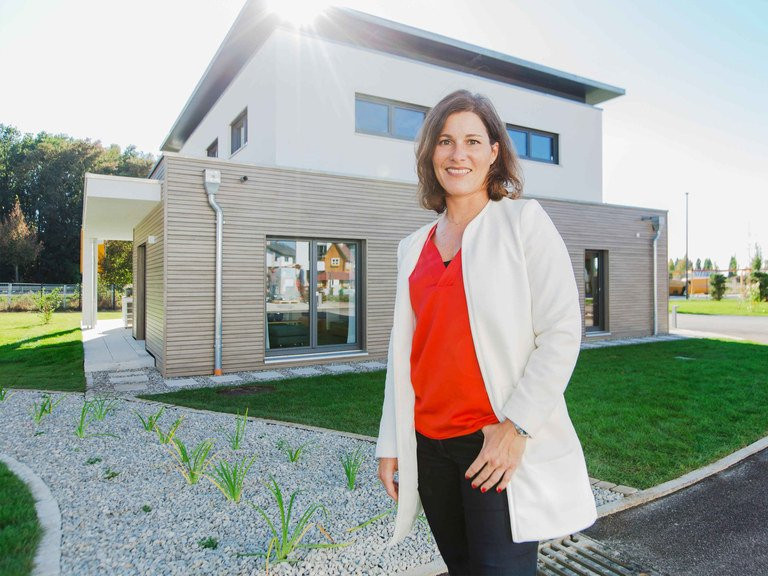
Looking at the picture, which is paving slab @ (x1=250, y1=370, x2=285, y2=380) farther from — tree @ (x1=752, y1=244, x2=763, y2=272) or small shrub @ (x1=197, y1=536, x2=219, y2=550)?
tree @ (x1=752, y1=244, x2=763, y2=272)

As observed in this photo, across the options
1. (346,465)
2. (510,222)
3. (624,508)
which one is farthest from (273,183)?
(510,222)

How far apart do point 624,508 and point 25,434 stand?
5.14m

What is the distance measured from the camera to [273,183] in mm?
8578

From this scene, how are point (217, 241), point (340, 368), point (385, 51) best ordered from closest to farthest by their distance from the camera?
point (217, 241) < point (340, 368) < point (385, 51)

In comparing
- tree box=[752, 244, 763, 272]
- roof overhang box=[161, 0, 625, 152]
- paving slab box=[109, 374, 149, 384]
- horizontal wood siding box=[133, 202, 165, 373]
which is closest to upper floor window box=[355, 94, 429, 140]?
roof overhang box=[161, 0, 625, 152]

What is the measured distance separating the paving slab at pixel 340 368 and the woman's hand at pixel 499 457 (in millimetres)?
7131

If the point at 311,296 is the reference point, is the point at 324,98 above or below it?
above

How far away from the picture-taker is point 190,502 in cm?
320

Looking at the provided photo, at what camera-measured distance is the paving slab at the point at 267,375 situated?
7796mm

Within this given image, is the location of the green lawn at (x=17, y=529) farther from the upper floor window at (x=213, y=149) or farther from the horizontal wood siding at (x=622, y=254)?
the horizontal wood siding at (x=622, y=254)

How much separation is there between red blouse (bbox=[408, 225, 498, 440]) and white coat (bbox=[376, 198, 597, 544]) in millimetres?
47

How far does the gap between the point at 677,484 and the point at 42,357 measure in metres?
10.7

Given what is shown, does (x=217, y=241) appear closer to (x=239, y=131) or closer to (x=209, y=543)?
(x=239, y=131)

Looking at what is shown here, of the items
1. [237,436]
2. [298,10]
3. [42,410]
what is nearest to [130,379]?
[42,410]
